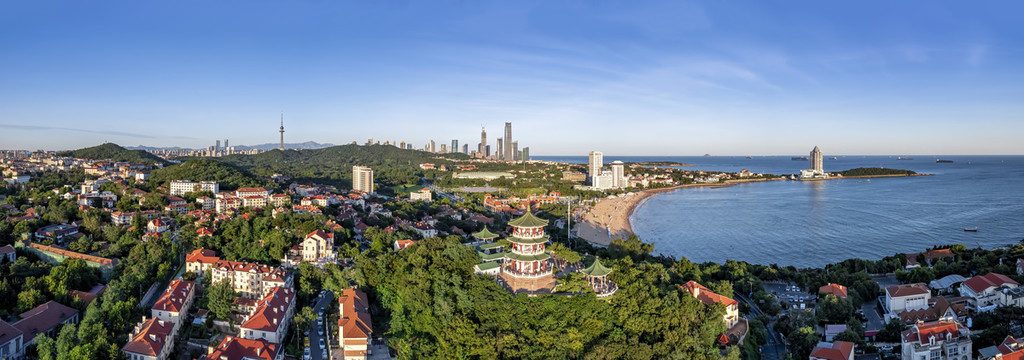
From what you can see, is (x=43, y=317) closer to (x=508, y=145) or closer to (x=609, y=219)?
(x=609, y=219)

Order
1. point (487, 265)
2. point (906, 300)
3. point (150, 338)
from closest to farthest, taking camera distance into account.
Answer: point (150, 338)
point (487, 265)
point (906, 300)

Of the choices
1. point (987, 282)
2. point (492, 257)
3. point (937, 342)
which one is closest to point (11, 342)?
point (492, 257)

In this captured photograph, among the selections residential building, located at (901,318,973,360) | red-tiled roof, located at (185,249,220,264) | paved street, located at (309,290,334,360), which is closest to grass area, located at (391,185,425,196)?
red-tiled roof, located at (185,249,220,264)

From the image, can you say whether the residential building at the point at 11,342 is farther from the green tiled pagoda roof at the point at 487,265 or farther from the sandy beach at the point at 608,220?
the sandy beach at the point at 608,220

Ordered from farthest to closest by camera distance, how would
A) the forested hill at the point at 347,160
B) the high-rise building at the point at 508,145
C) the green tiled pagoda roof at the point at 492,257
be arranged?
1. the high-rise building at the point at 508,145
2. the forested hill at the point at 347,160
3. the green tiled pagoda roof at the point at 492,257

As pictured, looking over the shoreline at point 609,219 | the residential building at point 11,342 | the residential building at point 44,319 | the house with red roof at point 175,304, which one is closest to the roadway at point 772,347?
the shoreline at point 609,219

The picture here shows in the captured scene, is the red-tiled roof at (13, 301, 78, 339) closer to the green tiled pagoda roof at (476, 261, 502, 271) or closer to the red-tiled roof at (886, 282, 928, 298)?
the green tiled pagoda roof at (476, 261, 502, 271)
